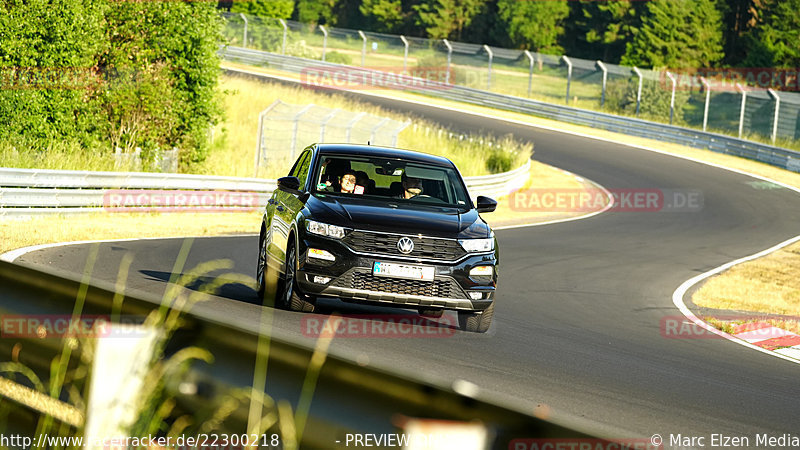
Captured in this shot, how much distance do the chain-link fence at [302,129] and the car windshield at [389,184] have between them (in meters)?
18.6

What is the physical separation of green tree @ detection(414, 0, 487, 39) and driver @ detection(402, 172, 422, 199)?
266ft

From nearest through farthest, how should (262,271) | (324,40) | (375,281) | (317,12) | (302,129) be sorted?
(375,281) → (262,271) → (302,129) → (324,40) → (317,12)

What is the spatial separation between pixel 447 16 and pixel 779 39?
29204 mm

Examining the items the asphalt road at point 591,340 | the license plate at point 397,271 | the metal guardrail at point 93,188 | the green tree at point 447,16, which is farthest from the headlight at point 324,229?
the green tree at point 447,16

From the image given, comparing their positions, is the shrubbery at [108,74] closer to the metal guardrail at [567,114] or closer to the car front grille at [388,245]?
the car front grille at [388,245]

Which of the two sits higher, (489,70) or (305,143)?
(489,70)

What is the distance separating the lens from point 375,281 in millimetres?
9836

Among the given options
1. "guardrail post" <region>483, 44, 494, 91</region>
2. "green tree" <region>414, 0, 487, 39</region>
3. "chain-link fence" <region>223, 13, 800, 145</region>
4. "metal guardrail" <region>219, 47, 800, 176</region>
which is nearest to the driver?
"metal guardrail" <region>219, 47, 800, 176</region>

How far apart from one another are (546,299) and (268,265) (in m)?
4.39

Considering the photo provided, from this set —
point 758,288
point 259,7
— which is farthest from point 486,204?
point 259,7

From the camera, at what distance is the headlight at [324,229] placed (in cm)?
998

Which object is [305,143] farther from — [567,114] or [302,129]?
[567,114]

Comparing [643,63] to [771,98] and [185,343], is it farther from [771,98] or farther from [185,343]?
[185,343]

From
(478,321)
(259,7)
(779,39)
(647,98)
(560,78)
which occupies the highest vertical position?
(779,39)
